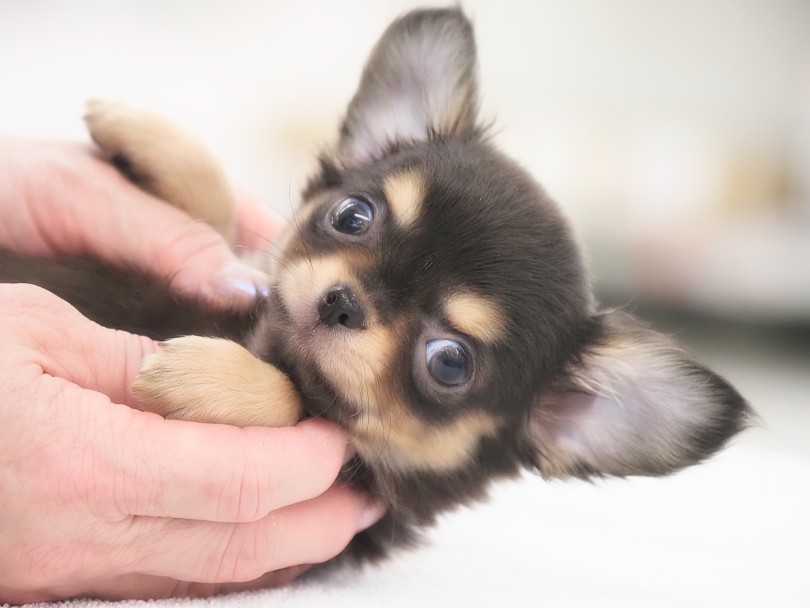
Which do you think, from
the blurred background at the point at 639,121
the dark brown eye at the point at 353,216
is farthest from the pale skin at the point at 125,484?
the blurred background at the point at 639,121

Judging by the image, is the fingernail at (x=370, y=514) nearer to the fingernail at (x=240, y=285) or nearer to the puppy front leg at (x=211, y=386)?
the puppy front leg at (x=211, y=386)

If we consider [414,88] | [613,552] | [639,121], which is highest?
[639,121]

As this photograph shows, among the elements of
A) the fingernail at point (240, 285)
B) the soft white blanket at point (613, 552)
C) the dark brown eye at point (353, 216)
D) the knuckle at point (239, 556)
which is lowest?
Answer: the soft white blanket at point (613, 552)

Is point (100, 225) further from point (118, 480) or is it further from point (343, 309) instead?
point (118, 480)

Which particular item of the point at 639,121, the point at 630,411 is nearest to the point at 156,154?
the point at 630,411

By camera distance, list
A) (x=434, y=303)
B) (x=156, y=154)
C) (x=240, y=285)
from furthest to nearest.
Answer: (x=156, y=154) → (x=240, y=285) → (x=434, y=303)

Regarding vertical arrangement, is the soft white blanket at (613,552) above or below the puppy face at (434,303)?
below
